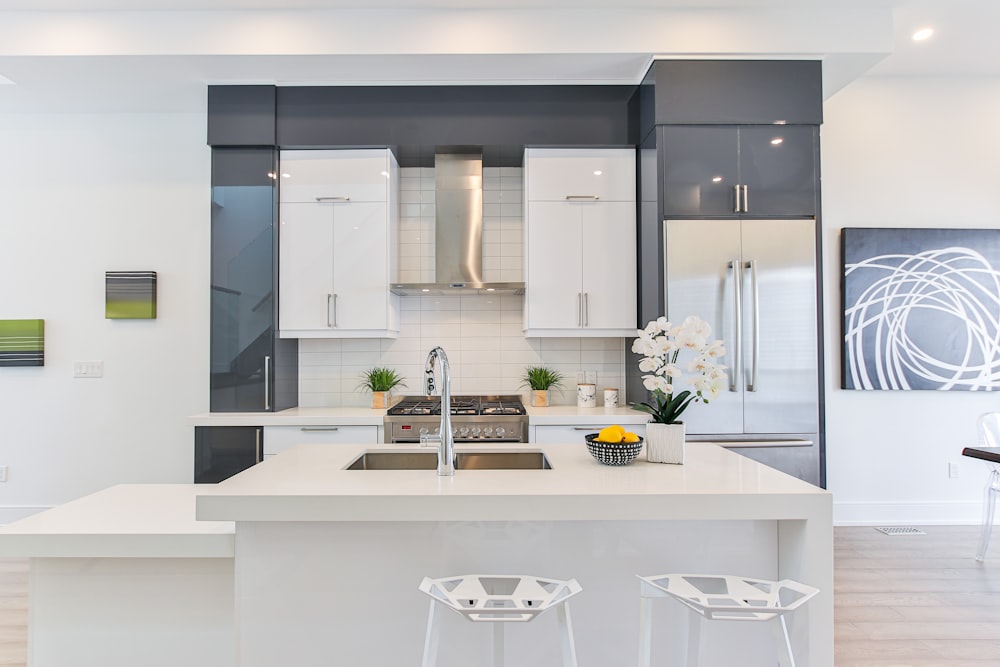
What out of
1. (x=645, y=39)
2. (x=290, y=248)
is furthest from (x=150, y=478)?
(x=645, y=39)

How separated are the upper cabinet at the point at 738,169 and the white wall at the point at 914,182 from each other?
1045mm

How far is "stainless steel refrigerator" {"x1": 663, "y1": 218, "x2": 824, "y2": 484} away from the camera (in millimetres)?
3330

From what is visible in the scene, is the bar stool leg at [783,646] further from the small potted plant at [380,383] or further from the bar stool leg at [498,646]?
the small potted plant at [380,383]

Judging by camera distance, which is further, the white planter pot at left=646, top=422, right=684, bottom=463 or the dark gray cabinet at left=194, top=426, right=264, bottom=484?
the dark gray cabinet at left=194, top=426, right=264, bottom=484

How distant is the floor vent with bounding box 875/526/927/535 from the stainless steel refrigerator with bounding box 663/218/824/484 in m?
1.12

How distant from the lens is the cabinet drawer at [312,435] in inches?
138

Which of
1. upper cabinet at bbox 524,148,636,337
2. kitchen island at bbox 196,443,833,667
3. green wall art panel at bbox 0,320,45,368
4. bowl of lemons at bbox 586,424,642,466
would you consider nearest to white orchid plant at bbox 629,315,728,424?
bowl of lemons at bbox 586,424,642,466

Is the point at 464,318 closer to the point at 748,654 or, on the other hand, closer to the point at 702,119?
the point at 702,119

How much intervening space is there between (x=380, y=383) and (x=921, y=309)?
12.3 ft

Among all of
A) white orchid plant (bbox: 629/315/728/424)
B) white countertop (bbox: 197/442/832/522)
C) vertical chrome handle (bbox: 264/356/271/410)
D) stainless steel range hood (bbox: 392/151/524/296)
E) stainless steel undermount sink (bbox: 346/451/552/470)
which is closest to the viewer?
white countertop (bbox: 197/442/832/522)

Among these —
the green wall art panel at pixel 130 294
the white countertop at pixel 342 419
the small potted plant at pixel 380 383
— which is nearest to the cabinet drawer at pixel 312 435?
the white countertop at pixel 342 419

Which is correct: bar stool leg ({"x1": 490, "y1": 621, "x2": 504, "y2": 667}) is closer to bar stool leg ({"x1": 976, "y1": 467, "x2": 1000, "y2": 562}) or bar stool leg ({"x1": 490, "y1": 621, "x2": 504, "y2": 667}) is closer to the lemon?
the lemon

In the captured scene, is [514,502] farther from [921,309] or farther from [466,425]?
[921,309]

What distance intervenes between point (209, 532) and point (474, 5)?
113 inches
